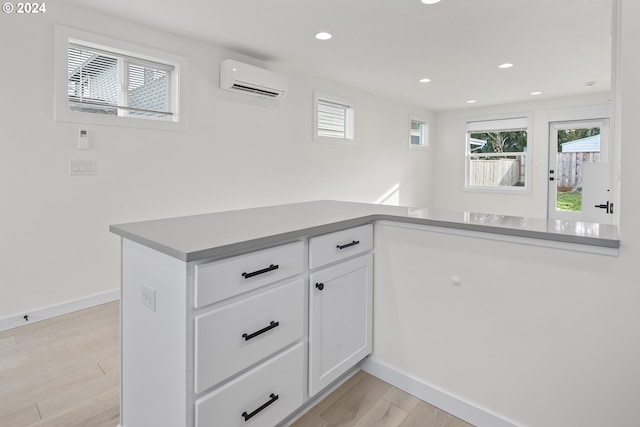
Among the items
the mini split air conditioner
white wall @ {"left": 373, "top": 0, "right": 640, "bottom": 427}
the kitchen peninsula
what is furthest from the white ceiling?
white wall @ {"left": 373, "top": 0, "right": 640, "bottom": 427}

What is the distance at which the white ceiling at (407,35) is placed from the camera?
2732mm

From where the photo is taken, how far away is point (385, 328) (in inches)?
73.5

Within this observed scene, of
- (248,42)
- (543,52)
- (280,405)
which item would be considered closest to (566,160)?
(543,52)

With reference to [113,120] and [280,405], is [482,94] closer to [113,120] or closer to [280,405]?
[113,120]

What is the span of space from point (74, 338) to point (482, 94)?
20.1 feet

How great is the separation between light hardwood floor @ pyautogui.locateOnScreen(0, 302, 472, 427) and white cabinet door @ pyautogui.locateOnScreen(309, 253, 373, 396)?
152 mm

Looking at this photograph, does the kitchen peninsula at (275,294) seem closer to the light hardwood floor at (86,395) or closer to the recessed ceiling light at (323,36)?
the light hardwood floor at (86,395)

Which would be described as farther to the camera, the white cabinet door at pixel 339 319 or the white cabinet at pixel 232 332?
the white cabinet door at pixel 339 319

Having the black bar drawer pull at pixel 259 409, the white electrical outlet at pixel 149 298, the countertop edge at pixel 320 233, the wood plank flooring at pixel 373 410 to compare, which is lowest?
the wood plank flooring at pixel 373 410

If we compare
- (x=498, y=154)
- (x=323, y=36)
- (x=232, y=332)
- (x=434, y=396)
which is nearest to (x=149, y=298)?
(x=232, y=332)

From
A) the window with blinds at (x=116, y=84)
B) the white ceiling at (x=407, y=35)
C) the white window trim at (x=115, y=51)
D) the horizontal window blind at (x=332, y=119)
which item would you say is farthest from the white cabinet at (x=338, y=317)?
the horizontal window blind at (x=332, y=119)

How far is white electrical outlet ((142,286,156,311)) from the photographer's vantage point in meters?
1.20

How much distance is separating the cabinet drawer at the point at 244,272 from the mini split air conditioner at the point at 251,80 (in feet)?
8.97

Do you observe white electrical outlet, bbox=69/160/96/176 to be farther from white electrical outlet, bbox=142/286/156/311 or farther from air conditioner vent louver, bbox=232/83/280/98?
A: white electrical outlet, bbox=142/286/156/311
